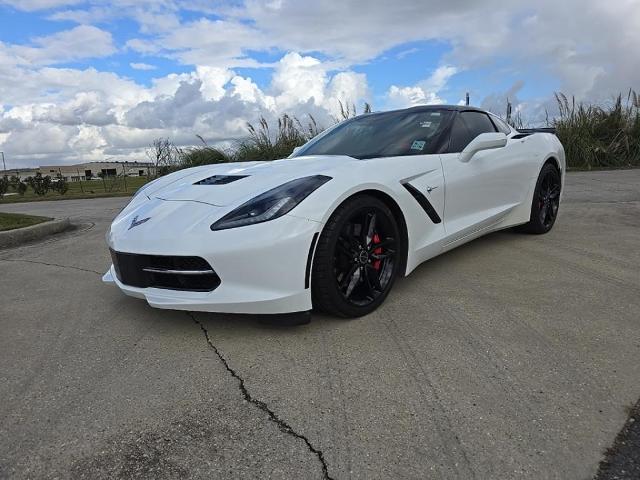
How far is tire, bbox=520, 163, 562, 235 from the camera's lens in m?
4.75

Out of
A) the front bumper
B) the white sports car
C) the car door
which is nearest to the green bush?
the white sports car

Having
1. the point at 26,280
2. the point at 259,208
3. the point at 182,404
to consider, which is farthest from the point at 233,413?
the point at 26,280

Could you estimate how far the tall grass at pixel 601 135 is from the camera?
13.4 meters

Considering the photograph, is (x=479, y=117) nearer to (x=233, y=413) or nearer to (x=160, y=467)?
(x=233, y=413)

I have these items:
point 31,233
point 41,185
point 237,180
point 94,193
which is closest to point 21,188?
point 41,185

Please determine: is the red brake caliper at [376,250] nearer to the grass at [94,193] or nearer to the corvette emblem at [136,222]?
the corvette emblem at [136,222]

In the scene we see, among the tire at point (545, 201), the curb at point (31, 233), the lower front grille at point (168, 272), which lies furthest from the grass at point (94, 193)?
the lower front grille at point (168, 272)

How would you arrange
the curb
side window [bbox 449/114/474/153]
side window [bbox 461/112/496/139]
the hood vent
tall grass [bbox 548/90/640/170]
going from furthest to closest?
tall grass [bbox 548/90/640/170] < the curb < side window [bbox 461/112/496/139] < side window [bbox 449/114/474/153] < the hood vent

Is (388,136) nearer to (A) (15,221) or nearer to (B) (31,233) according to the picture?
(B) (31,233)

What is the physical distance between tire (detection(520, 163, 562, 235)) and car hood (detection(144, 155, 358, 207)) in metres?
2.39

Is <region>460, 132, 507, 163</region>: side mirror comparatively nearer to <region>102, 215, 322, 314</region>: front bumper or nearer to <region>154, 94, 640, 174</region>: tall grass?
<region>102, 215, 322, 314</region>: front bumper

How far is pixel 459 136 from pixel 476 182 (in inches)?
15.3

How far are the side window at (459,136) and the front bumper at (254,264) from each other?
1603 millimetres

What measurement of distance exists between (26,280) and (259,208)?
272cm
